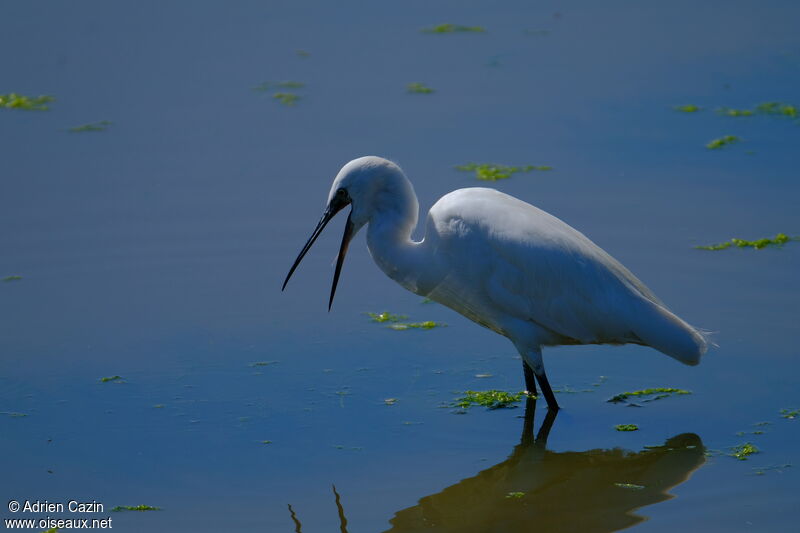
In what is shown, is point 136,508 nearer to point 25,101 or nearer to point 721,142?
point 721,142

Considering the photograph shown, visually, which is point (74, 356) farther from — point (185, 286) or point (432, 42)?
point (432, 42)

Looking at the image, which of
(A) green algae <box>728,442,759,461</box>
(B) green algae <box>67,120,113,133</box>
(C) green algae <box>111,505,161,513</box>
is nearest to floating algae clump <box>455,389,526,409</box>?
(A) green algae <box>728,442,759,461</box>

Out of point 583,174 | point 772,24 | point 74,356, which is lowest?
point 74,356

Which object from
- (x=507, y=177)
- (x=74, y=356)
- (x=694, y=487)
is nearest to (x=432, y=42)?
(x=507, y=177)

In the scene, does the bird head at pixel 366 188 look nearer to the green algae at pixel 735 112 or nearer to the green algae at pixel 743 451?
the green algae at pixel 743 451

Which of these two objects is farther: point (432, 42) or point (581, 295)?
point (432, 42)

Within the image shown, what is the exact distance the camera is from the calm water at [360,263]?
5.45m

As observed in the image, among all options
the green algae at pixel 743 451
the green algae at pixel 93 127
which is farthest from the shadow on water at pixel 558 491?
the green algae at pixel 93 127

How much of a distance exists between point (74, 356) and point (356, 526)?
96.2 inches

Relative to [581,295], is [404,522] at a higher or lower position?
lower

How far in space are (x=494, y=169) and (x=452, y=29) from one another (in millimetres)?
3054

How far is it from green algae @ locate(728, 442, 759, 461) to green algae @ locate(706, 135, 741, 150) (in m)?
4.01

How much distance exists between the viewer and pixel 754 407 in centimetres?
604

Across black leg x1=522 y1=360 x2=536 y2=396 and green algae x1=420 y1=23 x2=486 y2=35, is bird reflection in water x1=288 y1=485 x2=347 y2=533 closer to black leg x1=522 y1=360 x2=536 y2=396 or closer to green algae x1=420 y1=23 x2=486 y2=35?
black leg x1=522 y1=360 x2=536 y2=396
